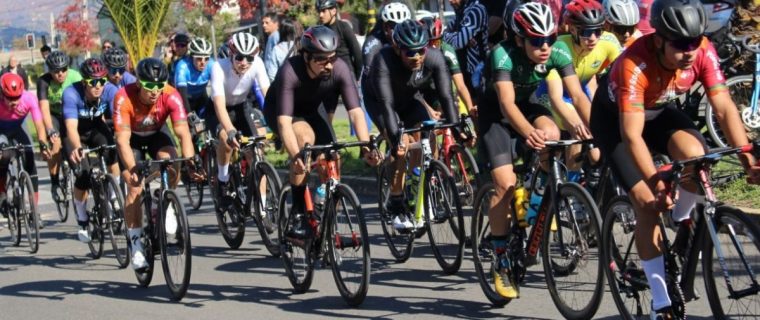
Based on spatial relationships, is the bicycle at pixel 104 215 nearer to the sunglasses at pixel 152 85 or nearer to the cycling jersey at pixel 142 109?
the cycling jersey at pixel 142 109

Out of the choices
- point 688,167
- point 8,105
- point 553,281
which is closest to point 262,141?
point 8,105

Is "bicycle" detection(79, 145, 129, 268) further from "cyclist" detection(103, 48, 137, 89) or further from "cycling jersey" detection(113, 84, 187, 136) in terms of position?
"cycling jersey" detection(113, 84, 187, 136)

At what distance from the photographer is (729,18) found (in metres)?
13.0

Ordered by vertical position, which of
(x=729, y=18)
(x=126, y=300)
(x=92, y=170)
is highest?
(x=729, y=18)

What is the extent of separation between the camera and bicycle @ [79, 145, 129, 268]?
37.8 feet

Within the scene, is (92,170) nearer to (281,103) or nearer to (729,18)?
(281,103)

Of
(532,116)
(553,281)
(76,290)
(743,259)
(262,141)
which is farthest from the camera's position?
(262,141)

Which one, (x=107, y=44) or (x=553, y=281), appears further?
(x=107, y=44)

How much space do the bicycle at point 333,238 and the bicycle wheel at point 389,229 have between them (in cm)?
107

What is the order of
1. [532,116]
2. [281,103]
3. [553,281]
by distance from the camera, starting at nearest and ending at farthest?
[553,281], [532,116], [281,103]

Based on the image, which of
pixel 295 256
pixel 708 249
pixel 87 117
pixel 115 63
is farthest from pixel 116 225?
pixel 708 249

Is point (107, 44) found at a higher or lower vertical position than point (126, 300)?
higher

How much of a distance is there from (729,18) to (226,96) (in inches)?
199

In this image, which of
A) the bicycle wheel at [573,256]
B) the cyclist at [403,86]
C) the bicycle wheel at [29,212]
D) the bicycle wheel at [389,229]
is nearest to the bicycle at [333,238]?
the cyclist at [403,86]
